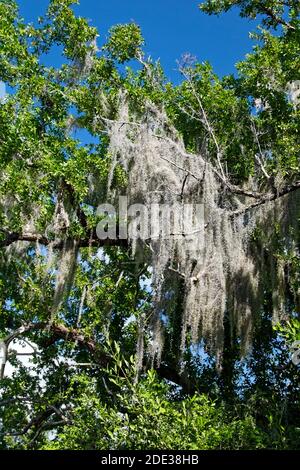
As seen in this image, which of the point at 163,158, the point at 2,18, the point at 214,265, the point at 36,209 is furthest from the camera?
the point at 2,18

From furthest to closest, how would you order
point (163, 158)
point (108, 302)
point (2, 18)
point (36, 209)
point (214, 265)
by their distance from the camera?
point (108, 302)
point (2, 18)
point (36, 209)
point (163, 158)
point (214, 265)

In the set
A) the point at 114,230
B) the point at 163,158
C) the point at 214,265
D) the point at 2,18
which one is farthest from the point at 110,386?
the point at 2,18

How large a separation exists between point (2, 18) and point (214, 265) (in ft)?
16.2

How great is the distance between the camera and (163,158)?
7.66 meters

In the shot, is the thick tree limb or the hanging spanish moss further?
the thick tree limb

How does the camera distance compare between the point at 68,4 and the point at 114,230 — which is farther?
the point at 68,4

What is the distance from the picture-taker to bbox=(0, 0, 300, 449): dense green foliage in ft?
26.6

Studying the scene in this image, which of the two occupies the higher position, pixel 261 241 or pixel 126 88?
pixel 126 88

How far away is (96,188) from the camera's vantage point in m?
8.86

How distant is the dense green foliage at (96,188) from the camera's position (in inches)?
319

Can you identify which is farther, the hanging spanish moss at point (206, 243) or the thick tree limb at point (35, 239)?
the thick tree limb at point (35, 239)

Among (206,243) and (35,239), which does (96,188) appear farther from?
(206,243)

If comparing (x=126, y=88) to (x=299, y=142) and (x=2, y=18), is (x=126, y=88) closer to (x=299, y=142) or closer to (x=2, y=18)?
(x=2, y=18)

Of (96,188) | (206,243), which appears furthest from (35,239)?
(206,243)
